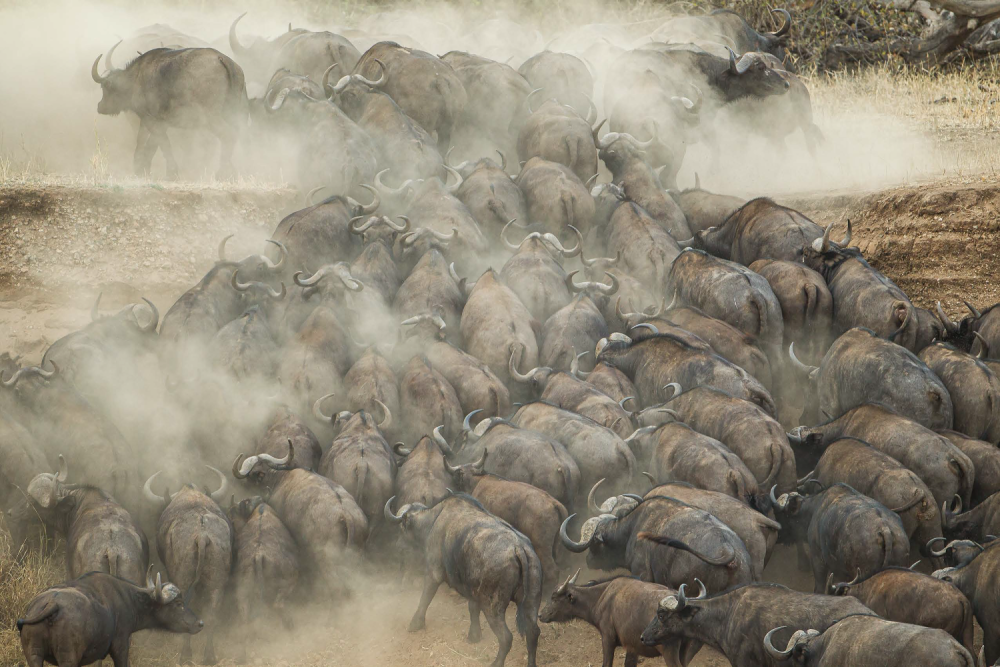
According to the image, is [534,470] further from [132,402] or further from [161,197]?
[161,197]

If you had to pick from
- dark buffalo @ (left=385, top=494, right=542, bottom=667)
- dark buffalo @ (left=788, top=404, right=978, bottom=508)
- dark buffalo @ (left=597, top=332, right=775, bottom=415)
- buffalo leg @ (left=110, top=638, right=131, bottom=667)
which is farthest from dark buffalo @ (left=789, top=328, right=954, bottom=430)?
buffalo leg @ (left=110, top=638, right=131, bottom=667)

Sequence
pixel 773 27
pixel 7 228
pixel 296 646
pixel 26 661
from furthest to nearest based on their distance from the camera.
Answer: pixel 773 27 → pixel 7 228 → pixel 296 646 → pixel 26 661

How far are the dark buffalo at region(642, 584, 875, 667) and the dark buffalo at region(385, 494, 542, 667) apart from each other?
1007mm

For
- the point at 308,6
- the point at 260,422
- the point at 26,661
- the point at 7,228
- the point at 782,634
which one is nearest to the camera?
the point at 782,634

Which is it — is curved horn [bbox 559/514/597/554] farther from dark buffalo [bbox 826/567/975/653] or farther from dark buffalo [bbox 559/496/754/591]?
dark buffalo [bbox 826/567/975/653]

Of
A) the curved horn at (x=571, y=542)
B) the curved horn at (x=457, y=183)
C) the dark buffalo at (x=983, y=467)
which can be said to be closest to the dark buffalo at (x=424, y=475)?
the curved horn at (x=571, y=542)

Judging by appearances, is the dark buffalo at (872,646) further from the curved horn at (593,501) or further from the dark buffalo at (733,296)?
the dark buffalo at (733,296)

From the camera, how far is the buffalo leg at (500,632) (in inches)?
322

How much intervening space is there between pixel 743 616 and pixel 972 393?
417 cm

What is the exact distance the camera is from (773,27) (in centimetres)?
2320

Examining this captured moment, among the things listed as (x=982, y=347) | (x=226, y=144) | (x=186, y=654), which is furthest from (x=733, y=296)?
(x=226, y=144)

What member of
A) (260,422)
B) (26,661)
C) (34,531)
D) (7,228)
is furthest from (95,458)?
(7,228)

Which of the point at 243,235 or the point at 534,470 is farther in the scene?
the point at 243,235

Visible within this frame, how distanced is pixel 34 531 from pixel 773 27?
1872 centimetres
